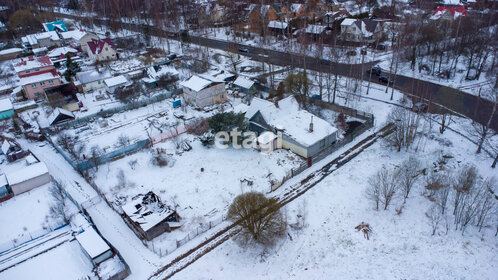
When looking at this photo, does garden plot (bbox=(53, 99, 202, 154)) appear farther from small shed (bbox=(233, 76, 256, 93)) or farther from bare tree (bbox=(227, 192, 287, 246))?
bare tree (bbox=(227, 192, 287, 246))

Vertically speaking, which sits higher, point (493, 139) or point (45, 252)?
point (493, 139)

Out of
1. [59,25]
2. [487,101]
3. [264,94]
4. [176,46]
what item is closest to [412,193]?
[487,101]

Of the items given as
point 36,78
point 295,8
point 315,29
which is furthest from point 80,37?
point 315,29

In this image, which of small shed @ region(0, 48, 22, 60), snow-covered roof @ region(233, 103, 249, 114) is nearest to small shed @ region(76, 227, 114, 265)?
snow-covered roof @ region(233, 103, 249, 114)

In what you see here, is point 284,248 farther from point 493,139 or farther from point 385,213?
point 493,139

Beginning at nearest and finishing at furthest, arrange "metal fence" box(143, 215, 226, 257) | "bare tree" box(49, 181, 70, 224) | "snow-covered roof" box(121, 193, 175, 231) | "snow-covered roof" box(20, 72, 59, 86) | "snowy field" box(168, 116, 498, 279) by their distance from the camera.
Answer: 1. "snowy field" box(168, 116, 498, 279)
2. "metal fence" box(143, 215, 226, 257)
3. "snow-covered roof" box(121, 193, 175, 231)
4. "bare tree" box(49, 181, 70, 224)
5. "snow-covered roof" box(20, 72, 59, 86)

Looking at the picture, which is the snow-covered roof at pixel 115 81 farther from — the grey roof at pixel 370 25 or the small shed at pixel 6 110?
the grey roof at pixel 370 25
